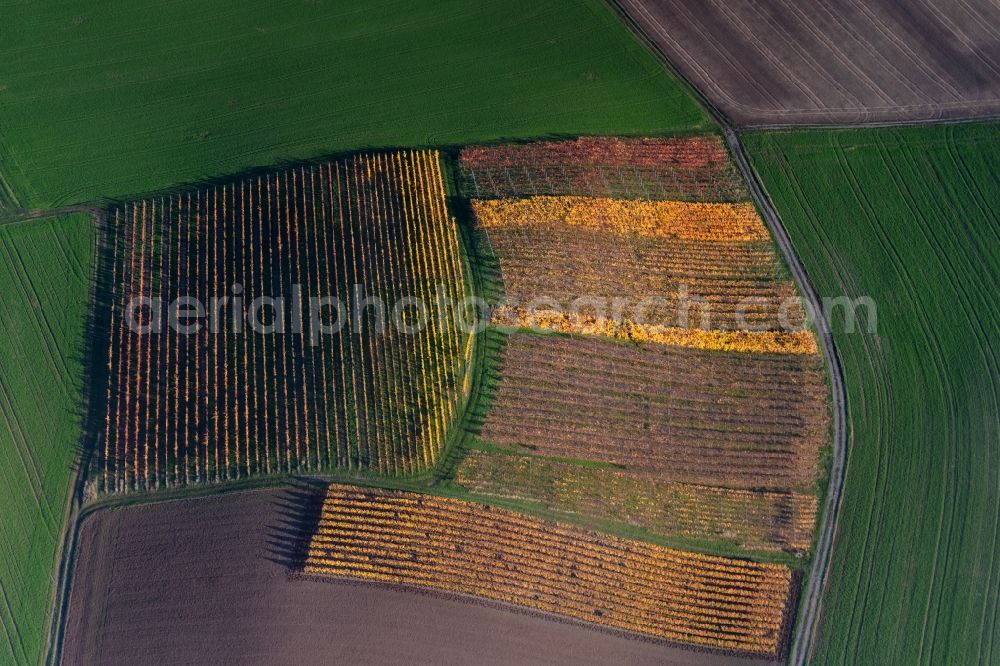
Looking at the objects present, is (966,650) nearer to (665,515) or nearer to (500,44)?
(665,515)

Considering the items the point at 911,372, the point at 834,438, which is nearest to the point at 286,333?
the point at 834,438

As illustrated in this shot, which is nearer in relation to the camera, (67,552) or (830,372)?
(67,552)

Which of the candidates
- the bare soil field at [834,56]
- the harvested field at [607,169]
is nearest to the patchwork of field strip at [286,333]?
the harvested field at [607,169]

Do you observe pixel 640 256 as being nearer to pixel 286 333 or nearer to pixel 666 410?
pixel 666 410

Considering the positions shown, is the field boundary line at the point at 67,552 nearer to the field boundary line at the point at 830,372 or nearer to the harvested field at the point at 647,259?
the harvested field at the point at 647,259

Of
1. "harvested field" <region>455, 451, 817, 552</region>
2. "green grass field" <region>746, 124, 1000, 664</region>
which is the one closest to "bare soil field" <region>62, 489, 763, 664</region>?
"harvested field" <region>455, 451, 817, 552</region>

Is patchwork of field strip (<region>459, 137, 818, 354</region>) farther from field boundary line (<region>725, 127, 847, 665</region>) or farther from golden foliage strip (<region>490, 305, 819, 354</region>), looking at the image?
field boundary line (<region>725, 127, 847, 665</region>)
